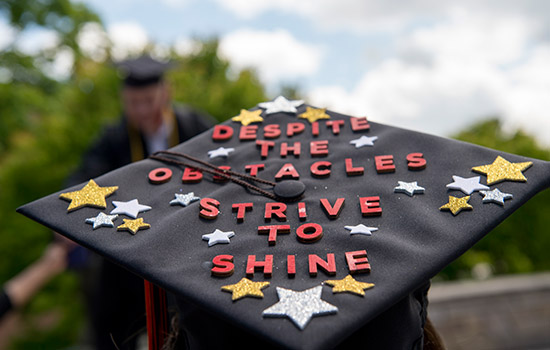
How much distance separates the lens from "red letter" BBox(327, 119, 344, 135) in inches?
59.4

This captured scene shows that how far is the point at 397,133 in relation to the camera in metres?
1.45

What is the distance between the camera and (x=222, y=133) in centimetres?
162

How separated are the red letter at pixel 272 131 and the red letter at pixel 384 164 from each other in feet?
1.11

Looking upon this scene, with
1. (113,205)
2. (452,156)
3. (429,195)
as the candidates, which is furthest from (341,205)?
(113,205)

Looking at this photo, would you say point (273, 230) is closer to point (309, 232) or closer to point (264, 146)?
point (309, 232)

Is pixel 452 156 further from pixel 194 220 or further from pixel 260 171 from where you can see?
pixel 194 220

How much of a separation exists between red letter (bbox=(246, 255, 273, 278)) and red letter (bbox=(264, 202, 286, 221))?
0.42ft

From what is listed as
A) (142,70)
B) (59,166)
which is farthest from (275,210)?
(59,166)

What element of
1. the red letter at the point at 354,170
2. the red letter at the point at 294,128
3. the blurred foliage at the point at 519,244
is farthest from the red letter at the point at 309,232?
the blurred foliage at the point at 519,244

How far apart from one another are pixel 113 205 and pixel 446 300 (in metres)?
3.58

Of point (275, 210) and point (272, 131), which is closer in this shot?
point (275, 210)

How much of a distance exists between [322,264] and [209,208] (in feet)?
1.16

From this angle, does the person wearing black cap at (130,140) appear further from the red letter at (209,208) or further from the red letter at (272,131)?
the red letter at (209,208)

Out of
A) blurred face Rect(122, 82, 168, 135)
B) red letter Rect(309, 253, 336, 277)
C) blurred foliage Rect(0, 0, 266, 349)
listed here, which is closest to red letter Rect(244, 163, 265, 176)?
red letter Rect(309, 253, 336, 277)
